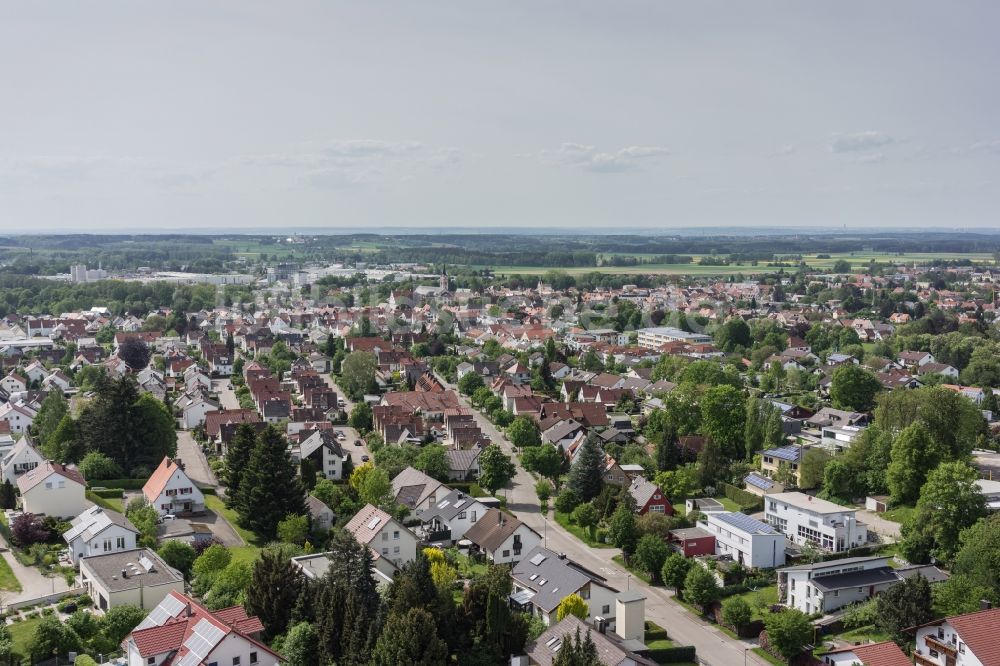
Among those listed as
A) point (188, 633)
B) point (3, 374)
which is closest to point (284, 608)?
Result: point (188, 633)

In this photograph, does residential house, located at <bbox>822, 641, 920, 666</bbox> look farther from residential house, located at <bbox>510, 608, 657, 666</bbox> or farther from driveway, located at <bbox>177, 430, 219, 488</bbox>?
driveway, located at <bbox>177, 430, 219, 488</bbox>

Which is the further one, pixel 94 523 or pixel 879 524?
pixel 879 524

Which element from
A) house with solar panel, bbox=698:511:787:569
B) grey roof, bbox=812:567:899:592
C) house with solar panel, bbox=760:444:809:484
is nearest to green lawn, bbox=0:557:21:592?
house with solar panel, bbox=698:511:787:569

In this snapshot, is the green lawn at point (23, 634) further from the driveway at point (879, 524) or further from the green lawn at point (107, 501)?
the driveway at point (879, 524)

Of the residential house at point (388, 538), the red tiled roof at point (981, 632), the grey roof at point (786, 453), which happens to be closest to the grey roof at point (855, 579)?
the red tiled roof at point (981, 632)

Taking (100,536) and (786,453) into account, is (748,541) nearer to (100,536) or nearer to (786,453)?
(786,453)

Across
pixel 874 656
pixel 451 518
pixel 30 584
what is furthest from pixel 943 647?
pixel 30 584
